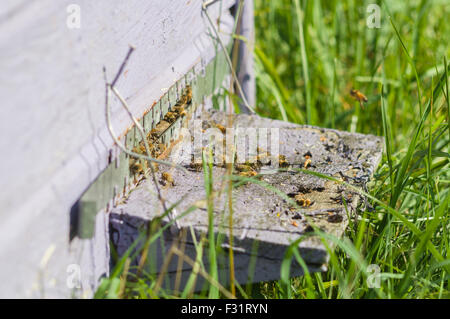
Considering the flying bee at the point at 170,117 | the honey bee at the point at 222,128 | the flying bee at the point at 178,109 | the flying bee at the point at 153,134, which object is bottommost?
the honey bee at the point at 222,128

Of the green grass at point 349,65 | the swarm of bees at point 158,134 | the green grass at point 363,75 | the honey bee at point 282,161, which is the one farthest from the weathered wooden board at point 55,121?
the green grass at point 349,65

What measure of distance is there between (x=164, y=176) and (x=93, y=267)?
13.0 inches

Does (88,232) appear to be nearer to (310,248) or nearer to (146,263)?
(146,263)

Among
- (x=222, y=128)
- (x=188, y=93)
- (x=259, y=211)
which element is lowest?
(x=259, y=211)

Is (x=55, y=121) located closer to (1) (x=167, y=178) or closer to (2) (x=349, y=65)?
(1) (x=167, y=178)

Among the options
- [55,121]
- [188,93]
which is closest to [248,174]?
[188,93]

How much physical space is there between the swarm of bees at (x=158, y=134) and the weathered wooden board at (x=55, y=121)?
0.11 m

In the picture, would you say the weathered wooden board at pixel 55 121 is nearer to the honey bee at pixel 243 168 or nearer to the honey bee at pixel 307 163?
the honey bee at pixel 243 168

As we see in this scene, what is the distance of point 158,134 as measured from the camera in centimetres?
156

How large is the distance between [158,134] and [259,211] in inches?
15.3

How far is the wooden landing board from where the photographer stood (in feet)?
4.20

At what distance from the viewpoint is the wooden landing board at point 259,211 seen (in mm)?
1279

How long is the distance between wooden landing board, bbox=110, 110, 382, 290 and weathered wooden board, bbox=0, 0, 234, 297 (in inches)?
4.9

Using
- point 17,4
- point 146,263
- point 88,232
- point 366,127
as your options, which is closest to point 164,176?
point 146,263
